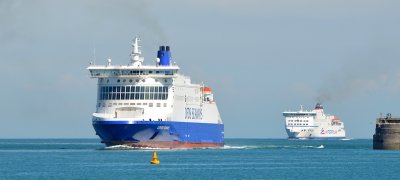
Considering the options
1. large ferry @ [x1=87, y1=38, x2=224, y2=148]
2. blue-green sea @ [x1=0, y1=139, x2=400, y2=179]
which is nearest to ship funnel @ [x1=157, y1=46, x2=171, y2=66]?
large ferry @ [x1=87, y1=38, x2=224, y2=148]

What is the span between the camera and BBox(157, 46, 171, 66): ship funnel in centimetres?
11925

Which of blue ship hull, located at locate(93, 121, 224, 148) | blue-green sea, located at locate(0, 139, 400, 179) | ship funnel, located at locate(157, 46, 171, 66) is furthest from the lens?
ship funnel, located at locate(157, 46, 171, 66)

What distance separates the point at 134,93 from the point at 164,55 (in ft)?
22.2

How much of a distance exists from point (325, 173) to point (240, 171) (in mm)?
6166

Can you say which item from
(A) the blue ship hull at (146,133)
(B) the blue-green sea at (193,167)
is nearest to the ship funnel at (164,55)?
(A) the blue ship hull at (146,133)

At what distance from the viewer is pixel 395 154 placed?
374 feet

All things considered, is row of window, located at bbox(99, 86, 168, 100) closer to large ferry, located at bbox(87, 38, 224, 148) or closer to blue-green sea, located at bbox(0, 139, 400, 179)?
large ferry, located at bbox(87, 38, 224, 148)

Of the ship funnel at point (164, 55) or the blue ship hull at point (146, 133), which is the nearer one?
the blue ship hull at point (146, 133)

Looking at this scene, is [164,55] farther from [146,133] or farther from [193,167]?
[193,167]

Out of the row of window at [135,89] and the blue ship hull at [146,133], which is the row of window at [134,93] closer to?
the row of window at [135,89]

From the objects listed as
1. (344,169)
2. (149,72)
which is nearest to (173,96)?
(149,72)

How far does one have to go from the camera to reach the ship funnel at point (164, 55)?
391ft

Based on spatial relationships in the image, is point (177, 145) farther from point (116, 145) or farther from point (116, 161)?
point (116, 161)

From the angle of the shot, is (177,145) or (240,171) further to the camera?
(177,145)
